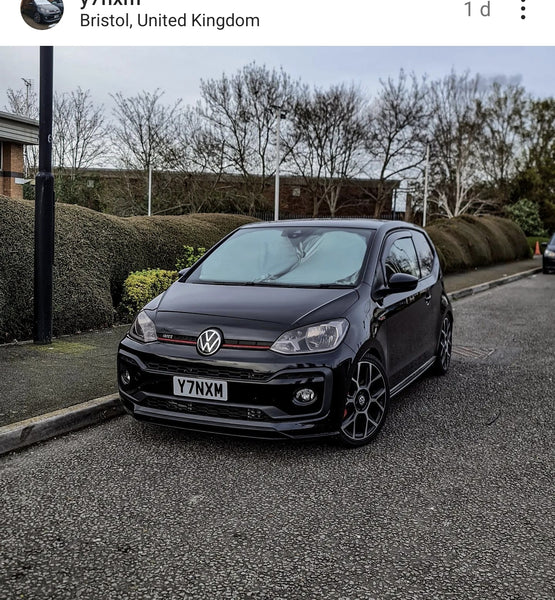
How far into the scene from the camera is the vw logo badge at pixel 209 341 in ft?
13.8

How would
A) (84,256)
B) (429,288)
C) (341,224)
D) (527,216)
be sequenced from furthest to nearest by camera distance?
(527,216) → (84,256) → (429,288) → (341,224)

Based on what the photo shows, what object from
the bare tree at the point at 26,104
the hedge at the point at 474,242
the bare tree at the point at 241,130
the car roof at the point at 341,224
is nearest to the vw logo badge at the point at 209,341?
the car roof at the point at 341,224

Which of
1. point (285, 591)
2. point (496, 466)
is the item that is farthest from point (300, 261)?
point (285, 591)

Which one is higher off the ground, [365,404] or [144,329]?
[144,329]

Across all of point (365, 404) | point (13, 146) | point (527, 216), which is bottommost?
point (365, 404)

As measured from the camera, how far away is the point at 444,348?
6793mm

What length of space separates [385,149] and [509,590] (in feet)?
129

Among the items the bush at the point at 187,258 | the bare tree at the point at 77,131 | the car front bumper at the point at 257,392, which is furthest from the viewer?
the bare tree at the point at 77,131

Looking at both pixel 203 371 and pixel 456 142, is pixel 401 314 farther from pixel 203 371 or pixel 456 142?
pixel 456 142

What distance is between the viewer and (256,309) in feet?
14.6

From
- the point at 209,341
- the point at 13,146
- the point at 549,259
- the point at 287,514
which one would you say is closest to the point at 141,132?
the point at 13,146

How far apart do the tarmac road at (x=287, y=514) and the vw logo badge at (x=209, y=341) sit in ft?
2.24
